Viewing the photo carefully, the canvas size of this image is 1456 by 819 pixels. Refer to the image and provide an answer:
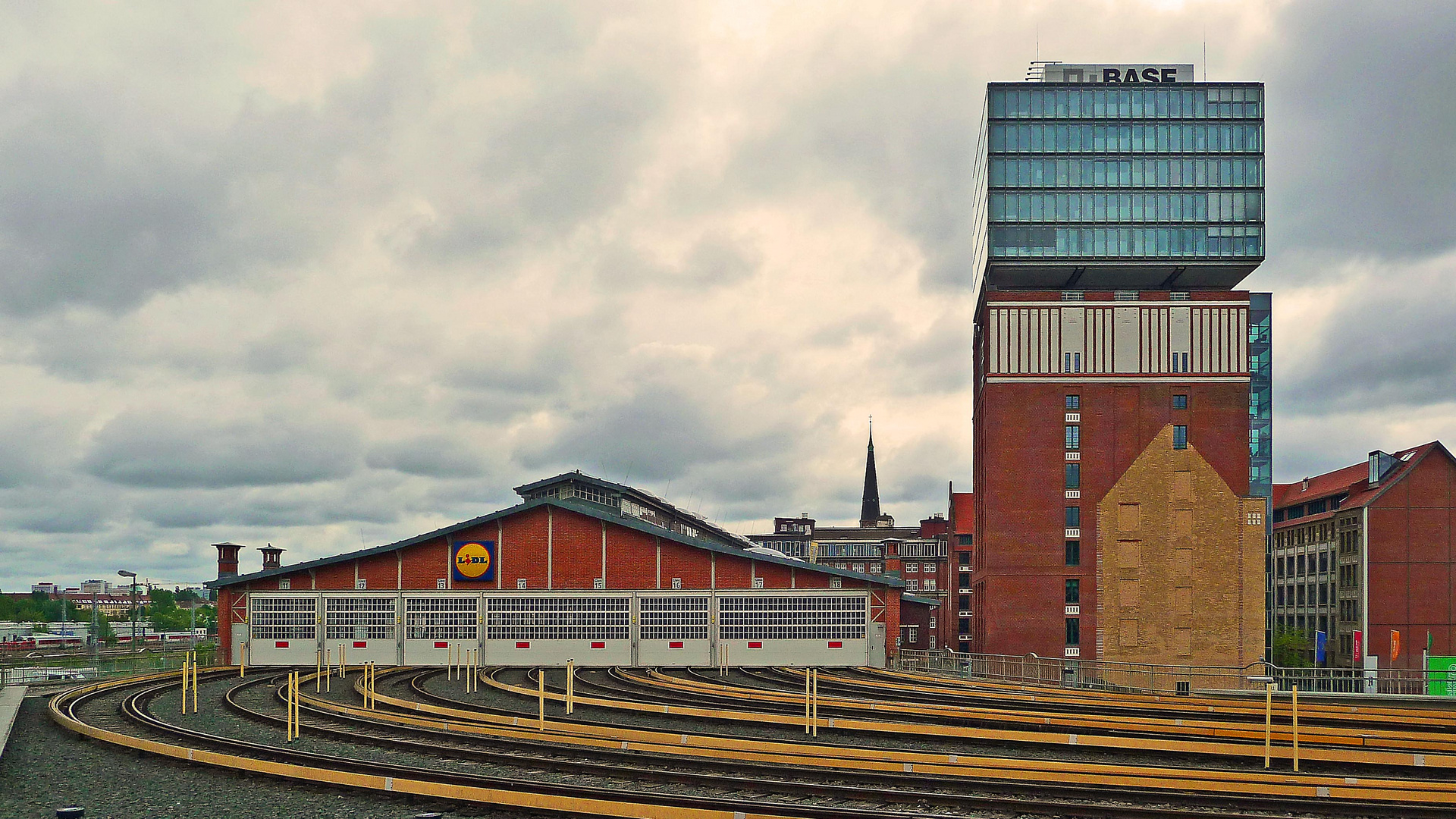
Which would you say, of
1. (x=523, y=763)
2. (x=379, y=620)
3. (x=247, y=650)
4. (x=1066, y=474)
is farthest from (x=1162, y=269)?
(x=523, y=763)

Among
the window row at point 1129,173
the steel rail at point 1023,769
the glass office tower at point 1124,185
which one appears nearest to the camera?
the steel rail at point 1023,769

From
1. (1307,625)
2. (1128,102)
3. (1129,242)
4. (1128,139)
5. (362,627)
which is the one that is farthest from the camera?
(1307,625)

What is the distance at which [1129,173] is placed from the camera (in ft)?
272

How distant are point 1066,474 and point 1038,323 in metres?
10.7

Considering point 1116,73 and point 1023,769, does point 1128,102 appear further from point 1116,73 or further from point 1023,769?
point 1023,769

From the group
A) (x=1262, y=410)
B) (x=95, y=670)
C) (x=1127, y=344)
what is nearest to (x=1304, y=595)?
(x=1262, y=410)

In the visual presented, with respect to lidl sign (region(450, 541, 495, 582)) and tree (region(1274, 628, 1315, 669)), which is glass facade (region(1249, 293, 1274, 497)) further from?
lidl sign (region(450, 541, 495, 582))

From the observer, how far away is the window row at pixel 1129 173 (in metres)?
82.0

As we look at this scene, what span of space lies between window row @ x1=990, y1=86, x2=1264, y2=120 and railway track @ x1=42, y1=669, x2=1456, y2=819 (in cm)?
6330

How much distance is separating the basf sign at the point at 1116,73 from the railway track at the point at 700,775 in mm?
68196

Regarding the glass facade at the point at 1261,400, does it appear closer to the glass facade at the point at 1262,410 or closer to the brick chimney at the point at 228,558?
the glass facade at the point at 1262,410

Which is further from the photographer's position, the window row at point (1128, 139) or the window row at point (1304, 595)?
the window row at point (1304, 595)

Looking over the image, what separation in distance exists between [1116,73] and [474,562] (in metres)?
58.4

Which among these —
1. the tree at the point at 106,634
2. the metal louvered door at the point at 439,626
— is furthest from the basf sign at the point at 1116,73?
the tree at the point at 106,634
